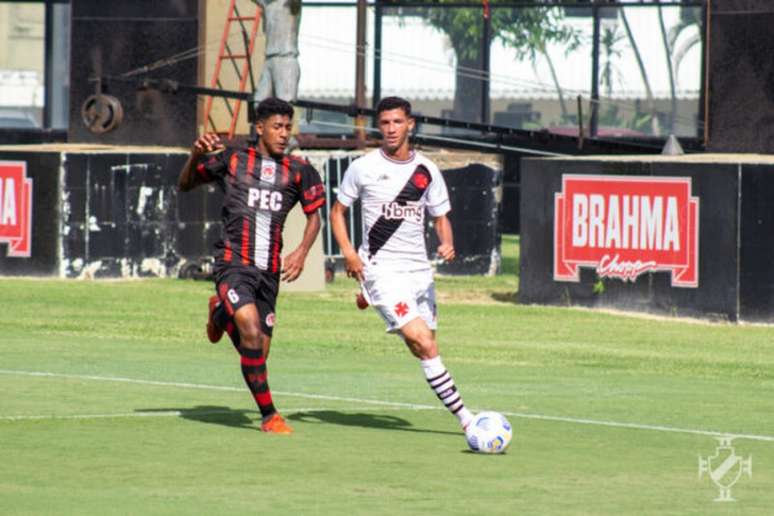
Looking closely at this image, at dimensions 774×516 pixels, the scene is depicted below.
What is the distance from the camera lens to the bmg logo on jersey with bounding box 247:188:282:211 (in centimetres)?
1209

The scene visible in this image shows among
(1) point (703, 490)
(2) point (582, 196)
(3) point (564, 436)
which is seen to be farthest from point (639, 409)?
(2) point (582, 196)

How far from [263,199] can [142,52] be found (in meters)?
17.9

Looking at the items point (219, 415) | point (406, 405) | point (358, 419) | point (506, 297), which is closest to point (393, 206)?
point (358, 419)

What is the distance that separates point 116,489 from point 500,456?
8.07 ft

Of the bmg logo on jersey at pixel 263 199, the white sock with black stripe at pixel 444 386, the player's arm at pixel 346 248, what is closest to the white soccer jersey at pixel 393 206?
the player's arm at pixel 346 248

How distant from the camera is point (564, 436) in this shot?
470 inches

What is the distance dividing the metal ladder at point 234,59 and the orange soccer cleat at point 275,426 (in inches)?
702

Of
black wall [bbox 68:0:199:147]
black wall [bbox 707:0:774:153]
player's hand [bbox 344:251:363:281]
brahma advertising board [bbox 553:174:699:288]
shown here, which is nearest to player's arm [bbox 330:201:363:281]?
player's hand [bbox 344:251:363:281]

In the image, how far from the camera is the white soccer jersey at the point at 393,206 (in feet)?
38.6

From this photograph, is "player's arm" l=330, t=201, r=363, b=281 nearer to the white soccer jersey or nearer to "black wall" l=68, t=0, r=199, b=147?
the white soccer jersey

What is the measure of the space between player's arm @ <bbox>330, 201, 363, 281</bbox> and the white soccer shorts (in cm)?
11

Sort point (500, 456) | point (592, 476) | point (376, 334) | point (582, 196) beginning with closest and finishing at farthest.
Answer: point (592, 476), point (500, 456), point (376, 334), point (582, 196)

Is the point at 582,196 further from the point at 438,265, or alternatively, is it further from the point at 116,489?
the point at 116,489

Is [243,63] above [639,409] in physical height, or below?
above
